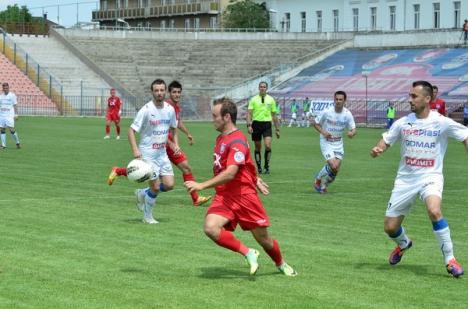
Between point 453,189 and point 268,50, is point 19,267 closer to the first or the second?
point 453,189

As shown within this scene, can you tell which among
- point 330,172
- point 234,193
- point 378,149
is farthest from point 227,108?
point 330,172

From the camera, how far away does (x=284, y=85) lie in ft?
240

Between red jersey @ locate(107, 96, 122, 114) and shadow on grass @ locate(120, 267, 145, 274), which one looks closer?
shadow on grass @ locate(120, 267, 145, 274)

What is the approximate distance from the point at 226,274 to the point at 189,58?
68.0 m

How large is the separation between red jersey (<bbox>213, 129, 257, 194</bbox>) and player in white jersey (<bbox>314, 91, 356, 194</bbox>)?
9.70 m

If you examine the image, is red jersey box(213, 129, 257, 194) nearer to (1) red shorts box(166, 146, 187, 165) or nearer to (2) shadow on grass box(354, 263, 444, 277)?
(2) shadow on grass box(354, 263, 444, 277)

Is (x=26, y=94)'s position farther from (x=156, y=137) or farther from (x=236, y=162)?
(x=236, y=162)

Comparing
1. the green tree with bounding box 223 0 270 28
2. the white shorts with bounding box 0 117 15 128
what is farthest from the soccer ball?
the green tree with bounding box 223 0 270 28

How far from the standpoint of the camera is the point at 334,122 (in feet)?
66.7

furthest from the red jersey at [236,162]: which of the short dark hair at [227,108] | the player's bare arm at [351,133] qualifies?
the player's bare arm at [351,133]

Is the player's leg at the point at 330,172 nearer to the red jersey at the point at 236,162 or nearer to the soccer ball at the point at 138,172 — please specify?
the soccer ball at the point at 138,172

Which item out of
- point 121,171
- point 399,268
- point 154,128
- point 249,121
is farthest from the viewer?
point 249,121

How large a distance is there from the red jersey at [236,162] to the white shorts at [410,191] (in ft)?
5.56

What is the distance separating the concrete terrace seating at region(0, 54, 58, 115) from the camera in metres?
→ 66.9
